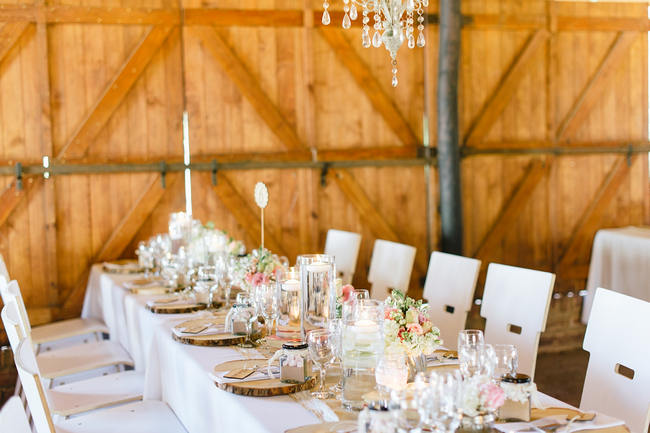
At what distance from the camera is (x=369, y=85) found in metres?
6.66

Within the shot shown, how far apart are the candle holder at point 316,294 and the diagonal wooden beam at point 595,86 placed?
5.02 metres

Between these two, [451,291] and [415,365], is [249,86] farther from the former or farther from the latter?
[415,365]

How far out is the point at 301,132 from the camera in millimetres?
6520

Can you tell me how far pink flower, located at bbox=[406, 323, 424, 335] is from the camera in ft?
7.59

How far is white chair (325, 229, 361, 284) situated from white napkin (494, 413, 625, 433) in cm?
326

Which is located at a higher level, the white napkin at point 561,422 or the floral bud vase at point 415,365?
the floral bud vase at point 415,365

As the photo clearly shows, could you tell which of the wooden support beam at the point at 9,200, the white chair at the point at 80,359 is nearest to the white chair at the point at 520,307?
the white chair at the point at 80,359

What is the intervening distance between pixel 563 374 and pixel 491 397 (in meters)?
4.31

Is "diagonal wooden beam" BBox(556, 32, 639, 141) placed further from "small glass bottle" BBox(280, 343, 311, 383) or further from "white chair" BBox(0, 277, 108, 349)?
"small glass bottle" BBox(280, 343, 311, 383)

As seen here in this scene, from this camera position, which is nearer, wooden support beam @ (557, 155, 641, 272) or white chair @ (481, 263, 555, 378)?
white chair @ (481, 263, 555, 378)

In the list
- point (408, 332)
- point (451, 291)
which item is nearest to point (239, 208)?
point (451, 291)

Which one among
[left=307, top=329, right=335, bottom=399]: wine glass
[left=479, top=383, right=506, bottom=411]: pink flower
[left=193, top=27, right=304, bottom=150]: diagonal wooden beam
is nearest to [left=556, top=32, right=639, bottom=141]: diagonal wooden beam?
[left=193, top=27, right=304, bottom=150]: diagonal wooden beam

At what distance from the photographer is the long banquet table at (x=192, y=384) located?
7.34ft

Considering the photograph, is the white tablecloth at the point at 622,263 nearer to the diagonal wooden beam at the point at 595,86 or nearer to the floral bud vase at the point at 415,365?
the diagonal wooden beam at the point at 595,86
